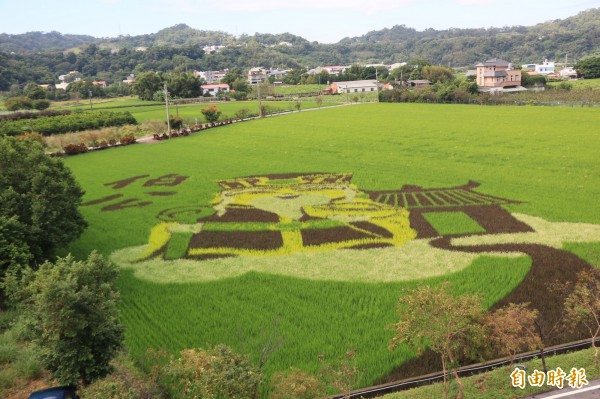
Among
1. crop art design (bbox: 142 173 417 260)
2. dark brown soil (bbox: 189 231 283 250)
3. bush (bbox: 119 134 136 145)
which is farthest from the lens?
bush (bbox: 119 134 136 145)

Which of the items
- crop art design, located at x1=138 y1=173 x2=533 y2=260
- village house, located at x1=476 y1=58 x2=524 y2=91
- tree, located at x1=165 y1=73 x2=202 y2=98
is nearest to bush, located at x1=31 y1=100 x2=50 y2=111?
tree, located at x1=165 y1=73 x2=202 y2=98

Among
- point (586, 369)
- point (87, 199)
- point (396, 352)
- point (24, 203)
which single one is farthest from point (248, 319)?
point (87, 199)

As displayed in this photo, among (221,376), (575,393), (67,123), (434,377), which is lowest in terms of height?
(434,377)

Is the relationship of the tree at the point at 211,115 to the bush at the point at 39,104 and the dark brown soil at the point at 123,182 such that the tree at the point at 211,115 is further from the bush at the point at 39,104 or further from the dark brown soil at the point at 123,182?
the bush at the point at 39,104

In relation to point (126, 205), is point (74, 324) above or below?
above

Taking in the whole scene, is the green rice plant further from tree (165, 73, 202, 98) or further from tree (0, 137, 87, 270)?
tree (165, 73, 202, 98)

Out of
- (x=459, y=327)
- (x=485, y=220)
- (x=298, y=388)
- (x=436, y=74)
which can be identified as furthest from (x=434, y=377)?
(x=436, y=74)

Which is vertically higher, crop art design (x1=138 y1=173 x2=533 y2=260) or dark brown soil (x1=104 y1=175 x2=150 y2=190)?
dark brown soil (x1=104 y1=175 x2=150 y2=190)

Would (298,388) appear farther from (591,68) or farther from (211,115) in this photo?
(591,68)
